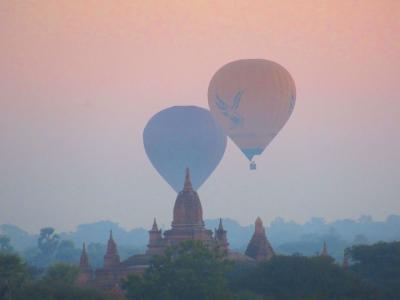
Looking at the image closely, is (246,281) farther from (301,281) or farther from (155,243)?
(155,243)

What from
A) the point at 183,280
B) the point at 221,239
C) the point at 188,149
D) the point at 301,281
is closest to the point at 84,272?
the point at 221,239

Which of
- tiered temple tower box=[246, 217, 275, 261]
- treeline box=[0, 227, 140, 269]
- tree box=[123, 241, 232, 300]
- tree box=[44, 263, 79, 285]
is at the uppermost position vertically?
treeline box=[0, 227, 140, 269]

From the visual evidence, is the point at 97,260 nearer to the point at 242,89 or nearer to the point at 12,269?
the point at 242,89

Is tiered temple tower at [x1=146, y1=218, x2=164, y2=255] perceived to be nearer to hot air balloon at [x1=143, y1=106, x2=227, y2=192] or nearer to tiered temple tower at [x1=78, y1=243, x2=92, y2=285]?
tiered temple tower at [x1=78, y1=243, x2=92, y2=285]

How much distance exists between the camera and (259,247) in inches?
3150

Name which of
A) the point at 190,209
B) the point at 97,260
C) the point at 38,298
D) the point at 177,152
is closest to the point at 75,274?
the point at 190,209

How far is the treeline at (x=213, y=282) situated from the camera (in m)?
58.2

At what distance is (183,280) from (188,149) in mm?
37678

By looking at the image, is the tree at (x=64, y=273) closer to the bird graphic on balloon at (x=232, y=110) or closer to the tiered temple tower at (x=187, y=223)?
the tiered temple tower at (x=187, y=223)

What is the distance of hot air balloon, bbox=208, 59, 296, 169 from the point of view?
83562 millimetres

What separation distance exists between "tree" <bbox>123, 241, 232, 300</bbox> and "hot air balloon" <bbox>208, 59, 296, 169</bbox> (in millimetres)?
21546

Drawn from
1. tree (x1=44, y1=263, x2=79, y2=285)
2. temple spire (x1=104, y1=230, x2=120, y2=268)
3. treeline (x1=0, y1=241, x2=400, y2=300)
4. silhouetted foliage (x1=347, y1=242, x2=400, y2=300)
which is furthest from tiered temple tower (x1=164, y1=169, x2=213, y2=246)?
treeline (x1=0, y1=241, x2=400, y2=300)

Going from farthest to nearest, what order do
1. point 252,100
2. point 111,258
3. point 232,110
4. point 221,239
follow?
point 232,110 → point 252,100 → point 221,239 → point 111,258

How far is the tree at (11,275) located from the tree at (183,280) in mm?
3975
